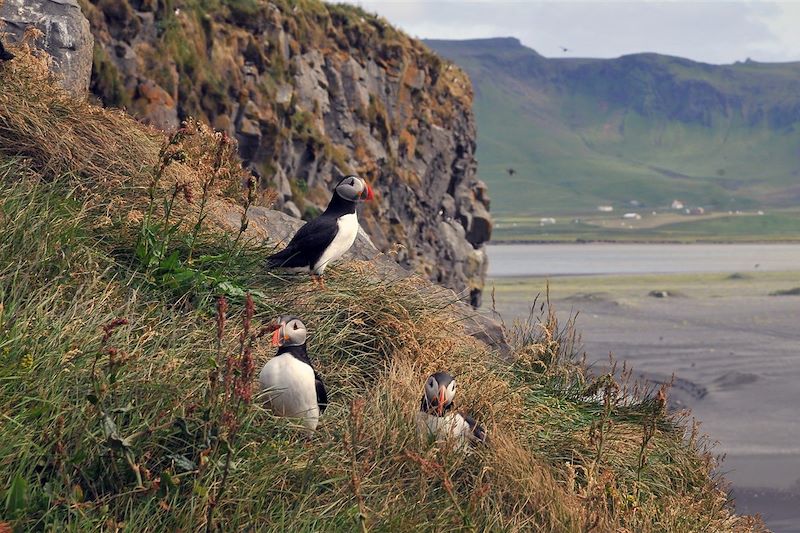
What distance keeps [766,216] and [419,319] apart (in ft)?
599

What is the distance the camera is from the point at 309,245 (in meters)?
7.62

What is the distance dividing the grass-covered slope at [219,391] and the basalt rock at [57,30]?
1.37m

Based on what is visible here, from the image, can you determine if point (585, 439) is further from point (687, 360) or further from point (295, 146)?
point (687, 360)

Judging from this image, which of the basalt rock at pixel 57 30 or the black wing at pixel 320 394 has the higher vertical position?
the basalt rock at pixel 57 30

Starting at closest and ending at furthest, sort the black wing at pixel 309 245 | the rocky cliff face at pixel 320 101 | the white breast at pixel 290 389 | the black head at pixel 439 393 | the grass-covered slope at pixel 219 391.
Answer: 1. the grass-covered slope at pixel 219 391
2. the white breast at pixel 290 389
3. the black head at pixel 439 393
4. the black wing at pixel 309 245
5. the rocky cliff face at pixel 320 101

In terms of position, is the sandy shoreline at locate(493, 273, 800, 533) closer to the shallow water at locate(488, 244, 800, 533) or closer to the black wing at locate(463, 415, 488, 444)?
the shallow water at locate(488, 244, 800, 533)

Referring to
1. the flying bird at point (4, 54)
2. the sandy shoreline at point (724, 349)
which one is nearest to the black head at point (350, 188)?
the flying bird at point (4, 54)

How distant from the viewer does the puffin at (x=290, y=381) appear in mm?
5902

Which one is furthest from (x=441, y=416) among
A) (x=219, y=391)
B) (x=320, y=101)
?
(x=320, y=101)

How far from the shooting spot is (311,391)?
5973 millimetres

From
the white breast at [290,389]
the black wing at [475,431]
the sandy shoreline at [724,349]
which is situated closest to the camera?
the white breast at [290,389]

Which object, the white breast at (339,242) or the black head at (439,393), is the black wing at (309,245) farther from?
the black head at (439,393)

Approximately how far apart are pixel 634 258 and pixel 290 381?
324 ft

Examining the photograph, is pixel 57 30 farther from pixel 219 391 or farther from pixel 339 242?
pixel 219 391
